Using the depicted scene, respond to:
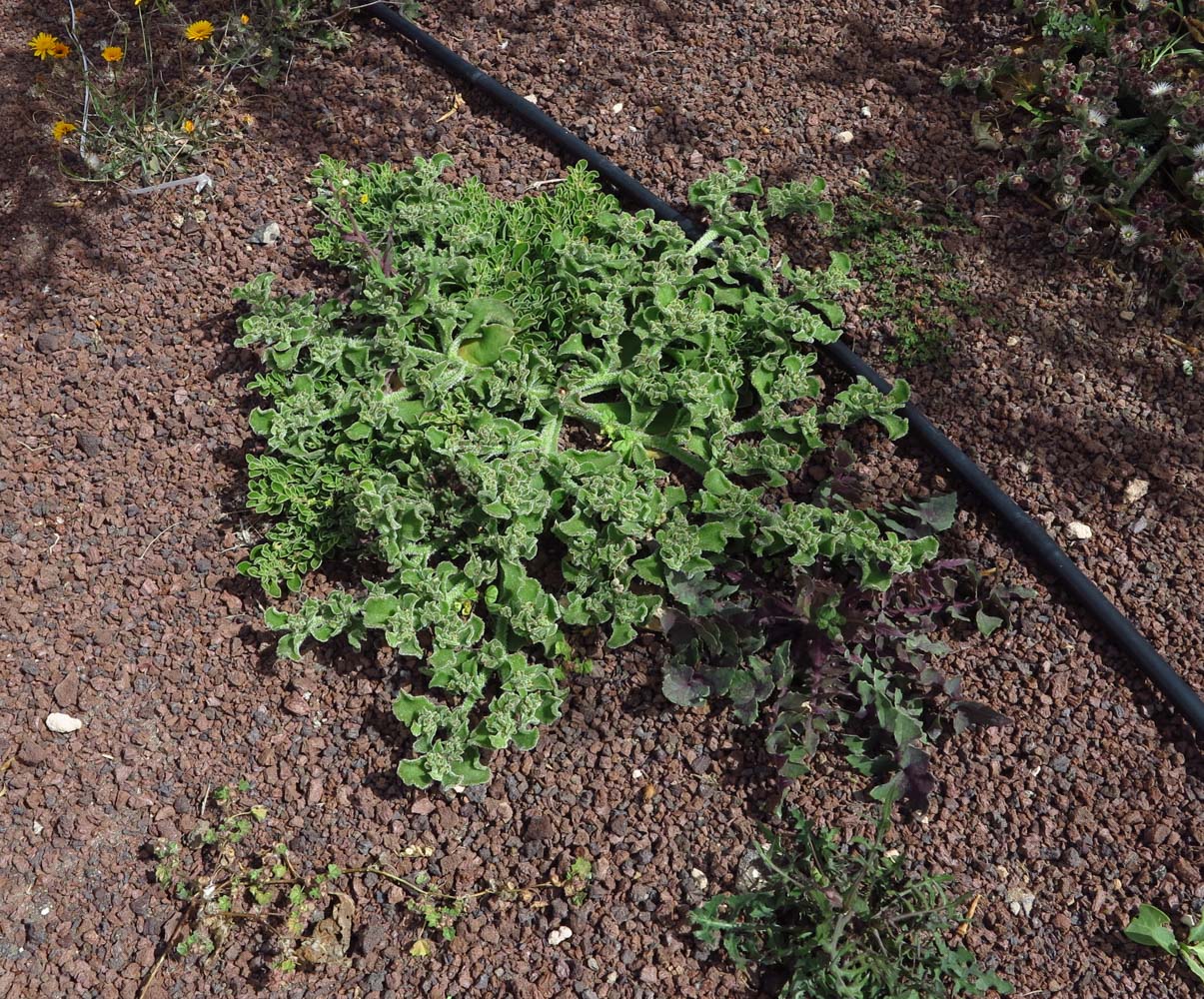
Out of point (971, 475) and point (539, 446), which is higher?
point (971, 475)

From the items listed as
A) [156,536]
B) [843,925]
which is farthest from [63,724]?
[843,925]

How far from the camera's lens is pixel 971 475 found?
3.13 metres

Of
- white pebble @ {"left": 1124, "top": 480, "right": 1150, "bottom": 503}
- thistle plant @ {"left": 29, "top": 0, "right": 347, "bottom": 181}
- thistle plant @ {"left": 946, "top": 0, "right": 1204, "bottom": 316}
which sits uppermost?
thistle plant @ {"left": 946, "top": 0, "right": 1204, "bottom": 316}

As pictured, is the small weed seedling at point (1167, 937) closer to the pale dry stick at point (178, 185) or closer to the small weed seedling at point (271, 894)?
the small weed seedling at point (271, 894)

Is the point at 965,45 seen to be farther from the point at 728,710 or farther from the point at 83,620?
the point at 83,620

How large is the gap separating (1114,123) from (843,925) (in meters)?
2.93

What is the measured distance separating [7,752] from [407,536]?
1.31 m

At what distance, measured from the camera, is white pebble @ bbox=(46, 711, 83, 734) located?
9.64ft

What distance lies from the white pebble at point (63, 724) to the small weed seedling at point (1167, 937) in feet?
9.60

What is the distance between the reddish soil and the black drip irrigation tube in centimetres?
7

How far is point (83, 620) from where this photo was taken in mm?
3109

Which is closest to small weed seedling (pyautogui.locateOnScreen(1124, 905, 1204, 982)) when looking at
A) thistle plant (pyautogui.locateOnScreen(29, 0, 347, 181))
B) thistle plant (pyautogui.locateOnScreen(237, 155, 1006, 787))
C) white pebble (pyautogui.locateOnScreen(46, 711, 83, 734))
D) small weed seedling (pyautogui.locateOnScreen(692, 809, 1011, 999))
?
small weed seedling (pyautogui.locateOnScreen(692, 809, 1011, 999))

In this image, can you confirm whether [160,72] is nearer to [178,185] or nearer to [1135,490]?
[178,185]

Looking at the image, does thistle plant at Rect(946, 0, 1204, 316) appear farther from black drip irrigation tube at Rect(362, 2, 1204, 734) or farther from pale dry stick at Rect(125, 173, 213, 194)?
pale dry stick at Rect(125, 173, 213, 194)
